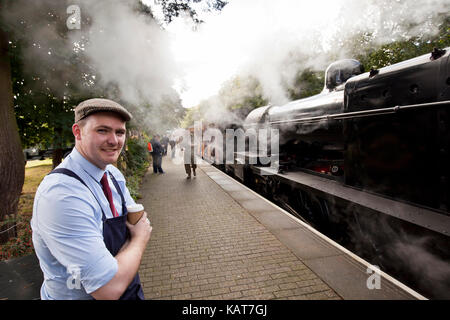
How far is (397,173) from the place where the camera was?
258cm

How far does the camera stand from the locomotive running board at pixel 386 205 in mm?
2078

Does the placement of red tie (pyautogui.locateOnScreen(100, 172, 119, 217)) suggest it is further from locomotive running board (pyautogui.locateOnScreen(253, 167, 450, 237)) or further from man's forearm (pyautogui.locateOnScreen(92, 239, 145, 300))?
locomotive running board (pyautogui.locateOnScreen(253, 167, 450, 237))

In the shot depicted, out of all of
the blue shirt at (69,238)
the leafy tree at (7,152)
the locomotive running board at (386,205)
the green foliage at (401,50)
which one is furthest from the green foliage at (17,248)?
the green foliage at (401,50)

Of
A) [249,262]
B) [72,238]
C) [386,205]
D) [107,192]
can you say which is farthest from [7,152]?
[386,205]

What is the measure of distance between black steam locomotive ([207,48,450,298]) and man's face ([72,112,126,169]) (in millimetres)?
2492

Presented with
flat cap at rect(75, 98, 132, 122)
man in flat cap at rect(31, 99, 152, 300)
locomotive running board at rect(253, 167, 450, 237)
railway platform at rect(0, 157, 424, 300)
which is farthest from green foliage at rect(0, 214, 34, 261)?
locomotive running board at rect(253, 167, 450, 237)

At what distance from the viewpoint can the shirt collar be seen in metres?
1.13

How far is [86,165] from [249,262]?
2535mm

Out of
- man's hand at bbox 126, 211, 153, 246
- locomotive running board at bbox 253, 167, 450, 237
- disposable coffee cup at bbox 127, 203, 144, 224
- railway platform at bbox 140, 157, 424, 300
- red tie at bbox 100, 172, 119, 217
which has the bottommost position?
railway platform at bbox 140, 157, 424, 300

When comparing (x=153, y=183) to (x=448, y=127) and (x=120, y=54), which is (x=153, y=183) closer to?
(x=120, y=54)

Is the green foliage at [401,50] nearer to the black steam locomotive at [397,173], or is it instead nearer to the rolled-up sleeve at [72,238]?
the black steam locomotive at [397,173]

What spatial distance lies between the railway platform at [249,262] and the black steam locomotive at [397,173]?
35 centimetres

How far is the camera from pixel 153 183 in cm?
876

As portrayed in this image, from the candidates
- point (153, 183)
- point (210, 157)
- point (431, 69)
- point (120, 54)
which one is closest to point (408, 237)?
point (431, 69)
